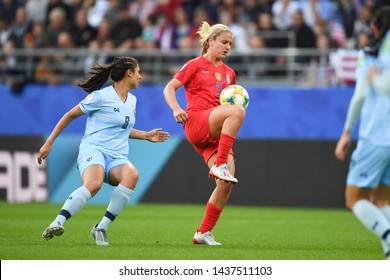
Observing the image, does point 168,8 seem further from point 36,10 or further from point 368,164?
point 368,164

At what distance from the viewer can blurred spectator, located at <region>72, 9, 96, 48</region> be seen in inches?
882

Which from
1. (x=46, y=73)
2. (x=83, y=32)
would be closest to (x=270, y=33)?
(x=83, y=32)

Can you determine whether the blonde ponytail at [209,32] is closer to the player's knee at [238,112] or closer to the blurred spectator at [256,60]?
the player's knee at [238,112]

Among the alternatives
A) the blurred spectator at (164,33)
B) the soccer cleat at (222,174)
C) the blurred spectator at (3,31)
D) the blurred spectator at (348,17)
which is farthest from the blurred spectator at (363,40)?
the blurred spectator at (3,31)

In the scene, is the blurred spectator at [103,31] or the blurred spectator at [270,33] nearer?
the blurred spectator at [270,33]

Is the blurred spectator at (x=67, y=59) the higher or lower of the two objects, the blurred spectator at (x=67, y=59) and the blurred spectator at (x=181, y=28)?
the lower

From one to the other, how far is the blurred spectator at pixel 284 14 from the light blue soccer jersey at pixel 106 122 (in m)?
Answer: 10.3

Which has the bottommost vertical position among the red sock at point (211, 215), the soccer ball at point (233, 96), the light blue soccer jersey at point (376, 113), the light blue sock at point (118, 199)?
the red sock at point (211, 215)

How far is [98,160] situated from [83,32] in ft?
40.9

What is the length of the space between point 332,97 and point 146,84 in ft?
14.3

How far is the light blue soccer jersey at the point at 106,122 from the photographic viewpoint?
1064cm

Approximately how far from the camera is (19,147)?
20344 millimetres

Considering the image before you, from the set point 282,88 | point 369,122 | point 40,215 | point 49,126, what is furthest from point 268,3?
point 369,122

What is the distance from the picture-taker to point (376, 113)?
8.05m
